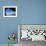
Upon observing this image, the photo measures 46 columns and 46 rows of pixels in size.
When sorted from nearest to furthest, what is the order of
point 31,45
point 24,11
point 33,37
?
1. point 31,45
2. point 33,37
3. point 24,11

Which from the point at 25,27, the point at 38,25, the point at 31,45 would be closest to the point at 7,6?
the point at 25,27

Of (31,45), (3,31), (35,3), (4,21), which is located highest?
(35,3)

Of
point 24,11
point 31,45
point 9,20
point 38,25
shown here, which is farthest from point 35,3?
point 31,45

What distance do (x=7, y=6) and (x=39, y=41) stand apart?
1500mm

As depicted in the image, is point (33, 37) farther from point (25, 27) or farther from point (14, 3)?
point (14, 3)

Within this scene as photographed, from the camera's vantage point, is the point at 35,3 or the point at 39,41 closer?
the point at 39,41

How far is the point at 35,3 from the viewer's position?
4211 mm

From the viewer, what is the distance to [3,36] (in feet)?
13.9

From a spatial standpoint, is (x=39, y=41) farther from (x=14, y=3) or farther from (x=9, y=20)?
(x=14, y=3)

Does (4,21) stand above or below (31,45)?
above

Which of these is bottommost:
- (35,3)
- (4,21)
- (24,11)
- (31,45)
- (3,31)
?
(31,45)

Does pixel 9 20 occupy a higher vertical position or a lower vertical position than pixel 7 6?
lower

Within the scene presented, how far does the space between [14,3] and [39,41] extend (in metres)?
1.44

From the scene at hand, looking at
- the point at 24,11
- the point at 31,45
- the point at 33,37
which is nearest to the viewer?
the point at 31,45
